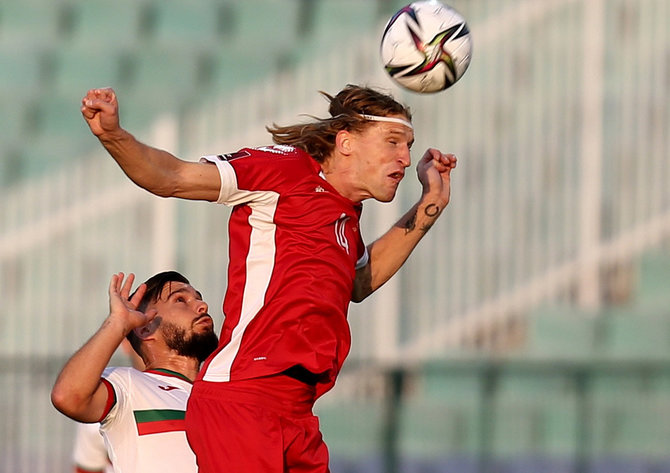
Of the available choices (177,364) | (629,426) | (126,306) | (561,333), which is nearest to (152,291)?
(177,364)

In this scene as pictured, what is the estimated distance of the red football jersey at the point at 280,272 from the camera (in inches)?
176

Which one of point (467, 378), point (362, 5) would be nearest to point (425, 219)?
point (467, 378)

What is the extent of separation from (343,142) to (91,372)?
1183mm

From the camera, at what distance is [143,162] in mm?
4141

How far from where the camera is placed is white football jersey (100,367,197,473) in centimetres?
461

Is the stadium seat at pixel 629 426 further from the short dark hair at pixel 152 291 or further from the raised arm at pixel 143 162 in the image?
the raised arm at pixel 143 162

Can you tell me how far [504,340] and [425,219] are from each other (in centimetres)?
446

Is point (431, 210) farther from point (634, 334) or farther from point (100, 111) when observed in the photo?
point (634, 334)

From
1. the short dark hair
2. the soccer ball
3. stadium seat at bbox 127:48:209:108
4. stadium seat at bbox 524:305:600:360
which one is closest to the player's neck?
the short dark hair

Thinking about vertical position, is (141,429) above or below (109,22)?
below

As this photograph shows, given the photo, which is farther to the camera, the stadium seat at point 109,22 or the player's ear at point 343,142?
the stadium seat at point 109,22

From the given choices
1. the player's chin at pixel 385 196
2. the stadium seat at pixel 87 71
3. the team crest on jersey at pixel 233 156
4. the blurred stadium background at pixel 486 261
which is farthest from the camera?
the stadium seat at pixel 87 71

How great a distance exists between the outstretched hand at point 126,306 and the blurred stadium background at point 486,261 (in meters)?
4.48

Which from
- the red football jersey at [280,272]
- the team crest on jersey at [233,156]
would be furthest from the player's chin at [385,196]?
the team crest on jersey at [233,156]
